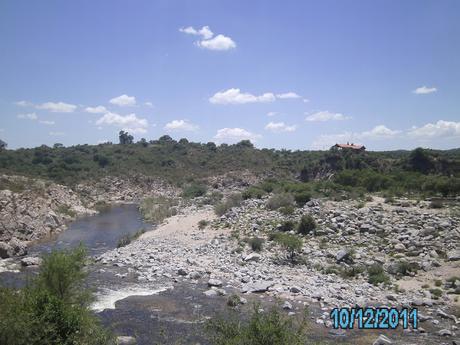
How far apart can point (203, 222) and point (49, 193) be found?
20585 millimetres

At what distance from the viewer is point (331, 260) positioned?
2214 centimetres

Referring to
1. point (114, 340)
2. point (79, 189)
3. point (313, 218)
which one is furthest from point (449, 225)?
point (79, 189)

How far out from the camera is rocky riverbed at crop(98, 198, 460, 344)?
54.8ft

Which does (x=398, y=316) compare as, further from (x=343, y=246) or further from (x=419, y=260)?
(x=343, y=246)

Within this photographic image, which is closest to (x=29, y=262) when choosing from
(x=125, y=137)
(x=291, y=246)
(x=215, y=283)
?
(x=215, y=283)

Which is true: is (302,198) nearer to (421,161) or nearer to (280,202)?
(280,202)

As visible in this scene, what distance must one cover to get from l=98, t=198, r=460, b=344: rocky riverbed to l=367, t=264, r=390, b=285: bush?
28cm

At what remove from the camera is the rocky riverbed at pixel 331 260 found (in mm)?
16705

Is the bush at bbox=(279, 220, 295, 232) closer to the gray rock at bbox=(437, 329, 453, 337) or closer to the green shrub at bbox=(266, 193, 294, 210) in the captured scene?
the green shrub at bbox=(266, 193, 294, 210)

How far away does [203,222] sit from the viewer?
1320 inches

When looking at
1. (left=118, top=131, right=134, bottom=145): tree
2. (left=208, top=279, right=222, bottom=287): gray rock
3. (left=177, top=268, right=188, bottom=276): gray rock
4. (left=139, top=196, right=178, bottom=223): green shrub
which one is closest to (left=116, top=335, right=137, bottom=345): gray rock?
(left=208, top=279, right=222, bottom=287): gray rock

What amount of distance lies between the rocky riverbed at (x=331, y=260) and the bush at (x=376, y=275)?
28 cm

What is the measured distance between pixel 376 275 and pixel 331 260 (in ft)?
10.6

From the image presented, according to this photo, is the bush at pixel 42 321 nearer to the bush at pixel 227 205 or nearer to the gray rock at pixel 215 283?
the gray rock at pixel 215 283
